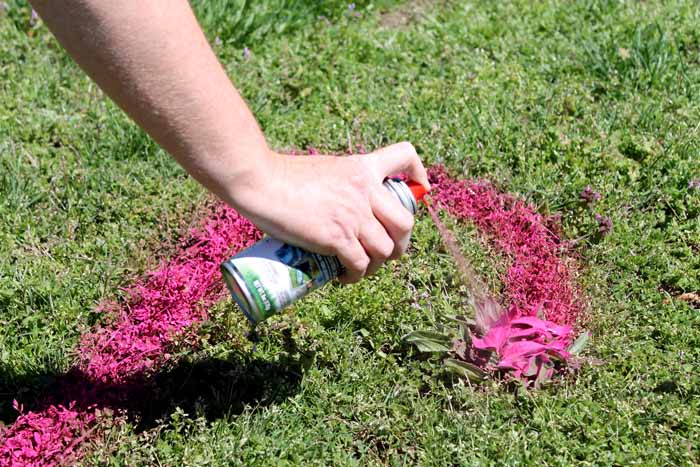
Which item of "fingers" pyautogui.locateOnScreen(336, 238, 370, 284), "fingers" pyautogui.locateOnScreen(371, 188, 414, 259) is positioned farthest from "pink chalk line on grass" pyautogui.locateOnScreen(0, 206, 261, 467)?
"fingers" pyautogui.locateOnScreen(371, 188, 414, 259)

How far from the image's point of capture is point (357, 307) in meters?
3.64

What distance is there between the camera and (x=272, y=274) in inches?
106

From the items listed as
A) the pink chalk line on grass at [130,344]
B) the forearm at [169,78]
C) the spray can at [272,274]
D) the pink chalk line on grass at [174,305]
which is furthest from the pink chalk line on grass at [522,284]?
the forearm at [169,78]

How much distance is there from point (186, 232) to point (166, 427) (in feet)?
3.63

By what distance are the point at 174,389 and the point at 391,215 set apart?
4.53 ft

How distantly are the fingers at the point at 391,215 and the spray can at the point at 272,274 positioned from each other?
0.89ft

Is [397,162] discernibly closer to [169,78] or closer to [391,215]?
[391,215]

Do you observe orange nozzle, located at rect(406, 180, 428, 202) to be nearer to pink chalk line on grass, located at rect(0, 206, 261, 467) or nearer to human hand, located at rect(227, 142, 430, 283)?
human hand, located at rect(227, 142, 430, 283)

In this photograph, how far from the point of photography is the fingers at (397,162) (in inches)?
106

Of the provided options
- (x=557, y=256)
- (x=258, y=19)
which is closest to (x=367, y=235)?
(x=557, y=256)

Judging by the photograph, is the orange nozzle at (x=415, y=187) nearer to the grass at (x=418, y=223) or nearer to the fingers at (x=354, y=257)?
the fingers at (x=354, y=257)

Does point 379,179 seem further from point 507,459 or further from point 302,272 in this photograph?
point 507,459

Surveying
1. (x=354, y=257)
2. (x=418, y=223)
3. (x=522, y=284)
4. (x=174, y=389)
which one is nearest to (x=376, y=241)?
(x=354, y=257)

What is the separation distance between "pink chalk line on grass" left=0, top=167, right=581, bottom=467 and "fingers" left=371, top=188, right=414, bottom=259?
0.96 metres
